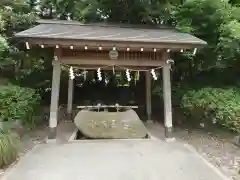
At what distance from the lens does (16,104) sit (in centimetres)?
769

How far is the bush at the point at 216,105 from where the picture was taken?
7.05m

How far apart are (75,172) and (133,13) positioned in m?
8.42

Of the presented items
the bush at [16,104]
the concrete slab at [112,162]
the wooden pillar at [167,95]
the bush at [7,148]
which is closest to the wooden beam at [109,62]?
the wooden pillar at [167,95]

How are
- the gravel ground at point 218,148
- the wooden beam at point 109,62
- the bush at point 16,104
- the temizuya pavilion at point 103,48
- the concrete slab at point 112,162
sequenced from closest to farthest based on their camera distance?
the concrete slab at point 112,162 → the gravel ground at point 218,148 → the temizuya pavilion at point 103,48 → the bush at point 16,104 → the wooden beam at point 109,62

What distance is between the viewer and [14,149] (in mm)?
5746

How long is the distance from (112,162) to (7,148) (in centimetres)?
222

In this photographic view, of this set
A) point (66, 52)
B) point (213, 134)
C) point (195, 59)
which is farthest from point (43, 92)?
point (213, 134)

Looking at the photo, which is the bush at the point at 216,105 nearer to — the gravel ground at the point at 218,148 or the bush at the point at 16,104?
the gravel ground at the point at 218,148

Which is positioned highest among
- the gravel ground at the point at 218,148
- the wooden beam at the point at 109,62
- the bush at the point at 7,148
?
the wooden beam at the point at 109,62

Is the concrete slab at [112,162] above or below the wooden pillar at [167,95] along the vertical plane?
below

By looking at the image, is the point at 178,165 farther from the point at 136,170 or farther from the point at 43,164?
the point at 43,164

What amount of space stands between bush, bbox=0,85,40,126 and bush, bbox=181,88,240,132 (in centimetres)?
491

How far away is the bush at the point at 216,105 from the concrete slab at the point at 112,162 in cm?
134

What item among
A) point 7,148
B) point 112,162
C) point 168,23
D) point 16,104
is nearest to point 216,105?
point 112,162
